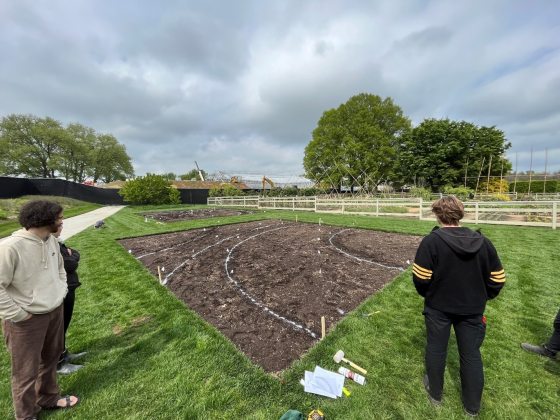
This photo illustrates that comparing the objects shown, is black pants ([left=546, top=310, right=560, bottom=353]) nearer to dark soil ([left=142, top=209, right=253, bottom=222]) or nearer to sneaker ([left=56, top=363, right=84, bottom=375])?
sneaker ([left=56, top=363, right=84, bottom=375])

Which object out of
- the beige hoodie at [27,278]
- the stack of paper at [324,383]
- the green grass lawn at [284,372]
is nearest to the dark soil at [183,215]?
the green grass lawn at [284,372]

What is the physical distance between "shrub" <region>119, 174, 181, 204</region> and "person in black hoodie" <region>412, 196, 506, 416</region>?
30081 mm

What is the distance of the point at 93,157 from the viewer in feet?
142

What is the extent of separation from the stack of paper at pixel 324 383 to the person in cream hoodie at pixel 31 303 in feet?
7.28

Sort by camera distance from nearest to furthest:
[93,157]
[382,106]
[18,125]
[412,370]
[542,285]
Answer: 1. [412,370]
2. [542,285]
3. [382,106]
4. [18,125]
5. [93,157]

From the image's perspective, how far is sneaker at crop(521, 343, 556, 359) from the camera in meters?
2.66

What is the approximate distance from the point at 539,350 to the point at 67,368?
5086mm

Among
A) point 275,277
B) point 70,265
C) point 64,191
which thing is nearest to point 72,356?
point 70,265

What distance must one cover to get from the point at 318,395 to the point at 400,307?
84.9 inches

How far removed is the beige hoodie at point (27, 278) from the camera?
5.57ft

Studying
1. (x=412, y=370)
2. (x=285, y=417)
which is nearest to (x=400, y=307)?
(x=412, y=370)

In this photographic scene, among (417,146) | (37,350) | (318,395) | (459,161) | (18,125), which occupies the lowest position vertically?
(318,395)

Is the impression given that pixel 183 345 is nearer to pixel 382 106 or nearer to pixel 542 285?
pixel 542 285

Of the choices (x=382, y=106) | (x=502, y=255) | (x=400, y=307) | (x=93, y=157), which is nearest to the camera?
(x=400, y=307)
